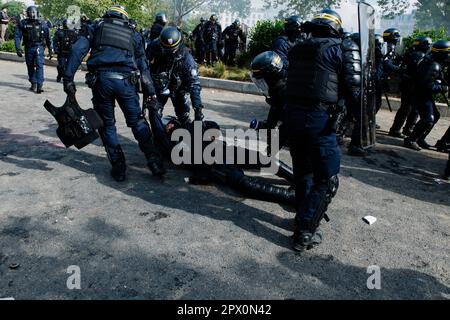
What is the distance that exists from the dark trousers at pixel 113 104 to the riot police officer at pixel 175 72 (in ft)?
1.91

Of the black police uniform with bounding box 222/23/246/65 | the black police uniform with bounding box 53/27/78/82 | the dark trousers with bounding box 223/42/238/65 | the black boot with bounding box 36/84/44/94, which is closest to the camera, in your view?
the black boot with bounding box 36/84/44/94

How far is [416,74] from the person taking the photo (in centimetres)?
627

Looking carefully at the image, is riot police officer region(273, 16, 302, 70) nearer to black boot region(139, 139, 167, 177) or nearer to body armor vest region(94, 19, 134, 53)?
body armor vest region(94, 19, 134, 53)

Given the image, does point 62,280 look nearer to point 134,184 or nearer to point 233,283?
point 233,283

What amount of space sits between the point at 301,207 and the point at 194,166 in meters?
1.73

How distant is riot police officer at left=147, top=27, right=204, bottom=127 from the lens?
197 inches

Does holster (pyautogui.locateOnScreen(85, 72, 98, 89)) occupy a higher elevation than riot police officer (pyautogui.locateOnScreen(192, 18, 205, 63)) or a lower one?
lower

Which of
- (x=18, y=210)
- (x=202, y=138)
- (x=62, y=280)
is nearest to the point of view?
(x=62, y=280)

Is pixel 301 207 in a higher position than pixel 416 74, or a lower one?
lower

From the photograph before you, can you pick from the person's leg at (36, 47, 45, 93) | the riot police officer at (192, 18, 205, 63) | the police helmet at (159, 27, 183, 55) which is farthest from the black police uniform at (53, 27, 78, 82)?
the police helmet at (159, 27, 183, 55)

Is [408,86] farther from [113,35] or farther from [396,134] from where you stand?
[113,35]

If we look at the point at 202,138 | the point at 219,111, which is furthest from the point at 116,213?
the point at 219,111

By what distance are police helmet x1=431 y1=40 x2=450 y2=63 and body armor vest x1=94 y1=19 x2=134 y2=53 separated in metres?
4.94

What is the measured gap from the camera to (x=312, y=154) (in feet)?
10.2
